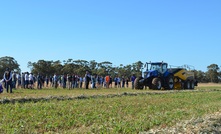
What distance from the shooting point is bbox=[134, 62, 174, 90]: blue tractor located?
28719mm

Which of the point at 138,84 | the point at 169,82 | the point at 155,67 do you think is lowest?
the point at 138,84

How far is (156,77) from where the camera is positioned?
28797mm

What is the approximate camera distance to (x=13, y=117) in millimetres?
9172

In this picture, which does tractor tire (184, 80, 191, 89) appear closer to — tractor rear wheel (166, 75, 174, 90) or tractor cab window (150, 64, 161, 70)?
tractor rear wheel (166, 75, 174, 90)

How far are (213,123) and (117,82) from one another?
3185cm

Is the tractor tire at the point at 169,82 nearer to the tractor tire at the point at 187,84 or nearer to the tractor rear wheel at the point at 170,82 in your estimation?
the tractor rear wheel at the point at 170,82

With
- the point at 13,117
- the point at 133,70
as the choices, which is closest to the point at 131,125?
the point at 13,117

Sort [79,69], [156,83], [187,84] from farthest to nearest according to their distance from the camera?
[79,69] < [187,84] < [156,83]

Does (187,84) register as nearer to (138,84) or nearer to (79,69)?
(138,84)

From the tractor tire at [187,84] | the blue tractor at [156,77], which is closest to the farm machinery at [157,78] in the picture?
the blue tractor at [156,77]

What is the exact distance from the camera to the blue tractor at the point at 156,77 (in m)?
28.7

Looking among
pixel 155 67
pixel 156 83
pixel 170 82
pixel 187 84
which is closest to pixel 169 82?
pixel 170 82

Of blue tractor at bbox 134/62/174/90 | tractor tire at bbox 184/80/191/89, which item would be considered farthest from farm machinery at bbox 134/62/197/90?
tractor tire at bbox 184/80/191/89

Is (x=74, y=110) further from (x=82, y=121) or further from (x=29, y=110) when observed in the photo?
(x=82, y=121)
